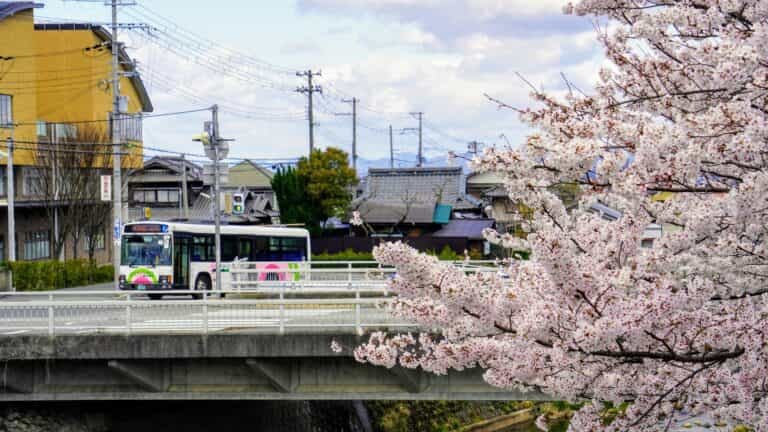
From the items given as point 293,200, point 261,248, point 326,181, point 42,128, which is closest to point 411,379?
point 261,248

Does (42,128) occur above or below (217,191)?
above

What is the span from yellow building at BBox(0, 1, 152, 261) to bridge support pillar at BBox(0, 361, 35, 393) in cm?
2386

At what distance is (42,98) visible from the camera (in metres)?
44.3

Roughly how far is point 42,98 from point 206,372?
32305 millimetres

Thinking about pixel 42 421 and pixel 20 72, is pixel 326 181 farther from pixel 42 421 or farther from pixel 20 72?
pixel 42 421

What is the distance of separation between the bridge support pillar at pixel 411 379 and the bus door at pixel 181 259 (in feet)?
44.2

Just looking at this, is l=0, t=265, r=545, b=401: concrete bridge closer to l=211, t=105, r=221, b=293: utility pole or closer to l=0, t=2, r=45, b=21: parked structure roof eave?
→ l=211, t=105, r=221, b=293: utility pole

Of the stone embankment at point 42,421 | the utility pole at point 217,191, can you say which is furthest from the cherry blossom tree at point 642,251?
the utility pole at point 217,191

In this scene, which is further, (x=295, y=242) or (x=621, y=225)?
(x=295, y=242)

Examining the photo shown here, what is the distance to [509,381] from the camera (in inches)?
295

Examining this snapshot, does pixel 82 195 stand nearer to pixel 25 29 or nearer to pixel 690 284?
pixel 25 29

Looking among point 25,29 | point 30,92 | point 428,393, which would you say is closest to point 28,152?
point 30,92

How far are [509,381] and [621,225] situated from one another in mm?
1808

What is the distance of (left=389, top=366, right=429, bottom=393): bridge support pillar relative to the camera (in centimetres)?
1532
